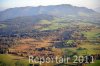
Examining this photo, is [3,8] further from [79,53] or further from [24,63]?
[79,53]

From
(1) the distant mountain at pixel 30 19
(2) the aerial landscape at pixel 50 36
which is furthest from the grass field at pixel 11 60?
(1) the distant mountain at pixel 30 19

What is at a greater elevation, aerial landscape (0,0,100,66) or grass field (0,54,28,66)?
aerial landscape (0,0,100,66)

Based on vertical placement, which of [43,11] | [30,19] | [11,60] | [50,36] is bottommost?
[11,60]

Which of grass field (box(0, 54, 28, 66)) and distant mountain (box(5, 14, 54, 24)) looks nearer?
grass field (box(0, 54, 28, 66))

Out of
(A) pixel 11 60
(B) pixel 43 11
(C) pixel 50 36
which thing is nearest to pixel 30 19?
(B) pixel 43 11

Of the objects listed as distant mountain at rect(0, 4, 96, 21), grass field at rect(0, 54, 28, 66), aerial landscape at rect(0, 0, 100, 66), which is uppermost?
distant mountain at rect(0, 4, 96, 21)

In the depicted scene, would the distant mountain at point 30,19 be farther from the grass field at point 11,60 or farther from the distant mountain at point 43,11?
the grass field at point 11,60

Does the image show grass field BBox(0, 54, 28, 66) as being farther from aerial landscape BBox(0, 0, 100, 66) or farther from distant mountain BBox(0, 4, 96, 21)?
distant mountain BBox(0, 4, 96, 21)

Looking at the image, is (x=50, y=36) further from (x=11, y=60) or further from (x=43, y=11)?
(x=11, y=60)

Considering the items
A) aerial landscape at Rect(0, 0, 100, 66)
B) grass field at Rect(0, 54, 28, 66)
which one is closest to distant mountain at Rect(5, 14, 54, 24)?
aerial landscape at Rect(0, 0, 100, 66)
